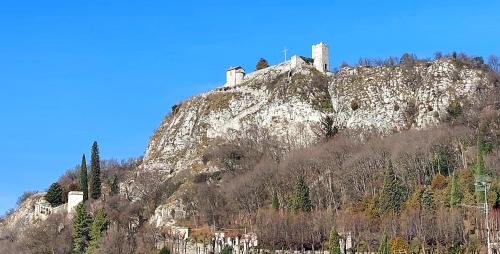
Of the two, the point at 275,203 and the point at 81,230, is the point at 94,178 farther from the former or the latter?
the point at 275,203

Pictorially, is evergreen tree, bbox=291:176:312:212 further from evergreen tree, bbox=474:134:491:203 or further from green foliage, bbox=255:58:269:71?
green foliage, bbox=255:58:269:71

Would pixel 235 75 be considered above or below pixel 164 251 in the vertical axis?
above

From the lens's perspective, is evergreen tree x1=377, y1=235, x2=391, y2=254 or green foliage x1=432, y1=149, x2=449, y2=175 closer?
evergreen tree x1=377, y1=235, x2=391, y2=254

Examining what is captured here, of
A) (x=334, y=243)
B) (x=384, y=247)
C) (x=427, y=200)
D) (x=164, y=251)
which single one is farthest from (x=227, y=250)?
(x=427, y=200)

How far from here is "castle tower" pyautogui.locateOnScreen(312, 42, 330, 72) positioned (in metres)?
110

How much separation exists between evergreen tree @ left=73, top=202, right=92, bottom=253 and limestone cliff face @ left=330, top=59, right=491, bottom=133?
3360 cm

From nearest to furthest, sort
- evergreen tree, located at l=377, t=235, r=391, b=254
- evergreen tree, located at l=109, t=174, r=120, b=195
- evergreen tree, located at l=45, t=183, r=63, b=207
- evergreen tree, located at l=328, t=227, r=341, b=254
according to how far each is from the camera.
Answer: evergreen tree, located at l=377, t=235, r=391, b=254, evergreen tree, located at l=328, t=227, r=341, b=254, evergreen tree, located at l=109, t=174, r=120, b=195, evergreen tree, located at l=45, t=183, r=63, b=207

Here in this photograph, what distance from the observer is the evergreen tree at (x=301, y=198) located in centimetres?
7588

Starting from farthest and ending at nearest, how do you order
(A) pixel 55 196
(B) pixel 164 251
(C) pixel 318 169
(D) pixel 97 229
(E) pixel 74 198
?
(A) pixel 55 196 → (E) pixel 74 198 → (C) pixel 318 169 → (D) pixel 97 229 → (B) pixel 164 251

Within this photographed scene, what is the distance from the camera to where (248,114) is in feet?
345

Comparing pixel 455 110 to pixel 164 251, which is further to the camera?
pixel 455 110

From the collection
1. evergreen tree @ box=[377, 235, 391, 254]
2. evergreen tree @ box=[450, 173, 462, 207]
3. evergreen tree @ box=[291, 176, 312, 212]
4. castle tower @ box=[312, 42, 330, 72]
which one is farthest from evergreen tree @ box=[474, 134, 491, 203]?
castle tower @ box=[312, 42, 330, 72]

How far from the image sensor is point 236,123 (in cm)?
10469

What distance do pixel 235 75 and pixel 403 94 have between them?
2728 centimetres
